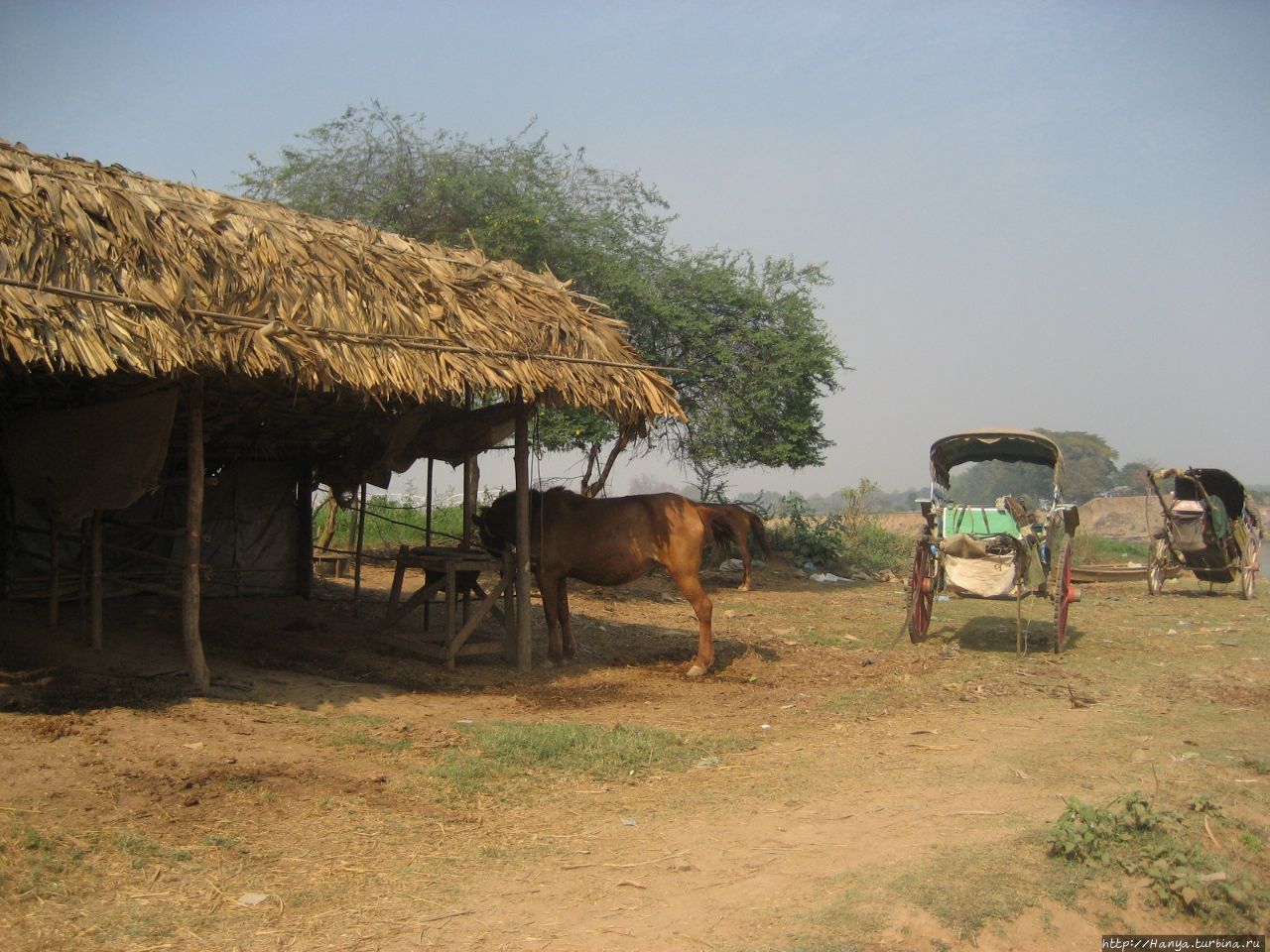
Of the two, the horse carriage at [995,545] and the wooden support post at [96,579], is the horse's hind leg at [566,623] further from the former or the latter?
the wooden support post at [96,579]

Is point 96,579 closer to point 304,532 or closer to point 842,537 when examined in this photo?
point 304,532

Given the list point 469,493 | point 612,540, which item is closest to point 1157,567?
point 612,540

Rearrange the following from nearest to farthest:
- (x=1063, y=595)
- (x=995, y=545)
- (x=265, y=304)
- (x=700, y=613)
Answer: (x=265, y=304), (x=700, y=613), (x=995, y=545), (x=1063, y=595)

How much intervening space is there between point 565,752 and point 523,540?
10.2 ft

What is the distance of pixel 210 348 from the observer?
6.95 meters

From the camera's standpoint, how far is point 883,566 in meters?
20.2

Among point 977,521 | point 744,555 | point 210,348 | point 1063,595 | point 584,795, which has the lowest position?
point 584,795

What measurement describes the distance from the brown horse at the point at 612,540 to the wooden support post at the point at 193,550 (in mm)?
2901

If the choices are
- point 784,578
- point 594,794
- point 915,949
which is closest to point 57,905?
point 594,794

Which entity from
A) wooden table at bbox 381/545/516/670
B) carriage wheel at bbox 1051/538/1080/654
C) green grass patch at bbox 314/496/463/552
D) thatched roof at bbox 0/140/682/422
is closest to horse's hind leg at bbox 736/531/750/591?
thatched roof at bbox 0/140/682/422

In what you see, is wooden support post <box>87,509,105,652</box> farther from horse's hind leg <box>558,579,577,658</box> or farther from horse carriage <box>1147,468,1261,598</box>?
horse carriage <box>1147,468,1261,598</box>

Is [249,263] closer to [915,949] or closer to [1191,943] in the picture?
[915,949]

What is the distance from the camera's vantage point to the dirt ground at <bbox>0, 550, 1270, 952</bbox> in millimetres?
4234

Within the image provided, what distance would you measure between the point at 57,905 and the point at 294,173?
52.9 ft
